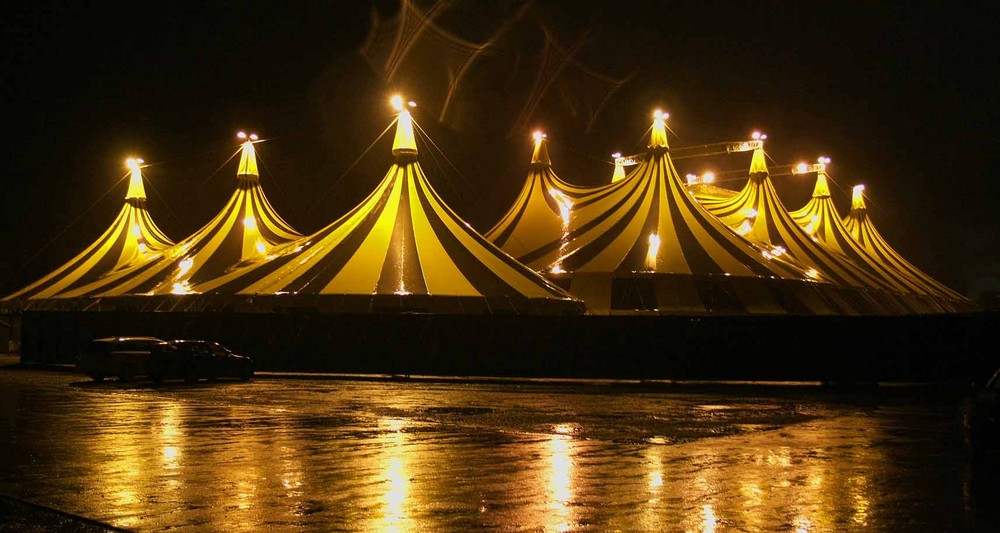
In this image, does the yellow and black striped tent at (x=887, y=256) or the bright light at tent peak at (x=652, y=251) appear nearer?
the bright light at tent peak at (x=652, y=251)

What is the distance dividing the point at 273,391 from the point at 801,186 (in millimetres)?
55129

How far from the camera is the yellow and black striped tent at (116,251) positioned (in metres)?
30.8

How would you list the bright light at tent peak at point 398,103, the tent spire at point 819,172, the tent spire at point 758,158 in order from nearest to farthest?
the bright light at tent peak at point 398,103 < the tent spire at point 758,158 < the tent spire at point 819,172

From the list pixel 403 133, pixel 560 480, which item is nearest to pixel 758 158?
pixel 403 133

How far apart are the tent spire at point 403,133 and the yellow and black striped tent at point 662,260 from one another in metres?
5.01

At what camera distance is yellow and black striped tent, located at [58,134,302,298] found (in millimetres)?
27250

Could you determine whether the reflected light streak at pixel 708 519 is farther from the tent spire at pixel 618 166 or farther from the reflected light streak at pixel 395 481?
the tent spire at pixel 618 166

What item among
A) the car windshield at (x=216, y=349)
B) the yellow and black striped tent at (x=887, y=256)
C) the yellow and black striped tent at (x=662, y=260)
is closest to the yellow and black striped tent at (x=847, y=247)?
the yellow and black striped tent at (x=887, y=256)

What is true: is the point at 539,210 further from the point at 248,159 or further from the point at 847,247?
the point at 847,247

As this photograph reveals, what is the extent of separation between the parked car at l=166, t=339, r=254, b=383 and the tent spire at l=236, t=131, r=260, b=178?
440 inches

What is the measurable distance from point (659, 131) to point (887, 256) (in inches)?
658

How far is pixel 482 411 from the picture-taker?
46.9 ft

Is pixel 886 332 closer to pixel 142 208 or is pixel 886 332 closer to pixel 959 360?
pixel 959 360

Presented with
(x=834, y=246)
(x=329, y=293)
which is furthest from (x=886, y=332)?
(x=834, y=246)
